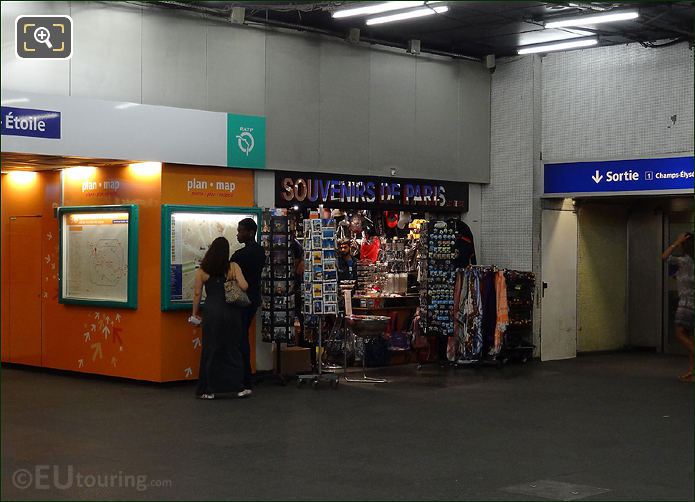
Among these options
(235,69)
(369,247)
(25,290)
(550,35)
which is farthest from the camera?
(369,247)

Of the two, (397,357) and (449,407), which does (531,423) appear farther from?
(397,357)

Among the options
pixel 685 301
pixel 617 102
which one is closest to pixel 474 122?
pixel 617 102

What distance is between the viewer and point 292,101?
13.3 m

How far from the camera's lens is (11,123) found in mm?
10680

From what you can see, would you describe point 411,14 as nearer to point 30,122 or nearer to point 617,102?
point 617,102

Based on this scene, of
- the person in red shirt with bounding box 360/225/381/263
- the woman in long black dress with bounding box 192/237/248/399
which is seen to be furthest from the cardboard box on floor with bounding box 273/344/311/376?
the person in red shirt with bounding box 360/225/381/263

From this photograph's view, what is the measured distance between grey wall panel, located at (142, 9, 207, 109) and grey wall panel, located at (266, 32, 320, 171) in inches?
41.2

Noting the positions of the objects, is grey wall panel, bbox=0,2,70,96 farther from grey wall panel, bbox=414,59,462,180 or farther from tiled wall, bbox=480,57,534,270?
tiled wall, bbox=480,57,534,270

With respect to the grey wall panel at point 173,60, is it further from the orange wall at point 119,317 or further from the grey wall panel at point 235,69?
the orange wall at point 119,317

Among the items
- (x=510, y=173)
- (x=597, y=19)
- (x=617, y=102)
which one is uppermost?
(x=597, y=19)

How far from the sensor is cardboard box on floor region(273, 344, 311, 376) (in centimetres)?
1302

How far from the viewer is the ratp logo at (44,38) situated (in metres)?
10.7

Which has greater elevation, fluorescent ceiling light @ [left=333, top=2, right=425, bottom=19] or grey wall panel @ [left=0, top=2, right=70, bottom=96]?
fluorescent ceiling light @ [left=333, top=2, right=425, bottom=19]

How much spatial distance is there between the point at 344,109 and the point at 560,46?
325 cm
